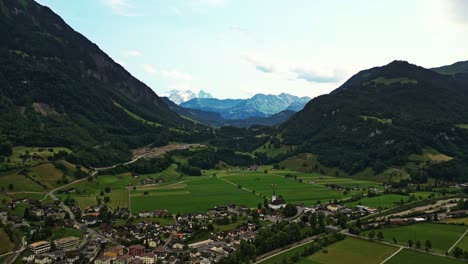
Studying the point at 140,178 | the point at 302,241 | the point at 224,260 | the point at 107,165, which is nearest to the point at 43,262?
the point at 224,260

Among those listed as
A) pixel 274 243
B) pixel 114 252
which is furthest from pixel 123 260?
pixel 274 243

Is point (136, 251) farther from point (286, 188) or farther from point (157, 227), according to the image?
point (286, 188)

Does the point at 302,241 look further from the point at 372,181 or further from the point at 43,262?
the point at 372,181

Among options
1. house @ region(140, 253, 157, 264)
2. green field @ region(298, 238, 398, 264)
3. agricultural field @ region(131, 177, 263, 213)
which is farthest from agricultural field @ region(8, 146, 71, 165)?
green field @ region(298, 238, 398, 264)

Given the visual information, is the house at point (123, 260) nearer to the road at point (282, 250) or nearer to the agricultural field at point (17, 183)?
the road at point (282, 250)

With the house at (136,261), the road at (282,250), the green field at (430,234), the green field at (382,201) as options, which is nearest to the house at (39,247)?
the house at (136,261)

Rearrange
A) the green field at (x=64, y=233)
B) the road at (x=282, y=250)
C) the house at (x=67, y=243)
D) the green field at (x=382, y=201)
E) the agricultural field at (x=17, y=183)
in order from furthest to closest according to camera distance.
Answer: the agricultural field at (x=17, y=183) → the green field at (x=382, y=201) → the green field at (x=64, y=233) → the house at (x=67, y=243) → the road at (x=282, y=250)

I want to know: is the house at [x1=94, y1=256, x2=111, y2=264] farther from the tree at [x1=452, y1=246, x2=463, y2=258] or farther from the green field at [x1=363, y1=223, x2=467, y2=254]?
the tree at [x1=452, y1=246, x2=463, y2=258]
